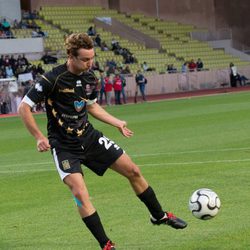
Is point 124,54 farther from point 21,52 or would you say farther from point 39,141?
point 39,141

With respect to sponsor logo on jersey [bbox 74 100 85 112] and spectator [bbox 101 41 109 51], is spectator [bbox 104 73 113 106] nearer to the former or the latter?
spectator [bbox 101 41 109 51]

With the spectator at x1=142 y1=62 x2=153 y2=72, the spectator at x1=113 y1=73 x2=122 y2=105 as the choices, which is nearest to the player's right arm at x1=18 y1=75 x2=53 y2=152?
the spectator at x1=113 y1=73 x2=122 y2=105


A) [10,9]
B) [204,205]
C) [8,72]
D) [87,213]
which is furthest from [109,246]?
[10,9]

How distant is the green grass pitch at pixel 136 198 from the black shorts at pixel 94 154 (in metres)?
0.89

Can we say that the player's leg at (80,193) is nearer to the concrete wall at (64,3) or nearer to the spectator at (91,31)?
the spectator at (91,31)

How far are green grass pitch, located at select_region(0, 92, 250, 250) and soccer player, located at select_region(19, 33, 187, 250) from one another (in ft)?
1.81

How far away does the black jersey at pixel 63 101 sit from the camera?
8.58m

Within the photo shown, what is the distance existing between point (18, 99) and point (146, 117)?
12.3 m

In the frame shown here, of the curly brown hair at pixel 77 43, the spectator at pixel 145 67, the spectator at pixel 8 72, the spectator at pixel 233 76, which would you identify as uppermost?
the curly brown hair at pixel 77 43

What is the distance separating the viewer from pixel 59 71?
8.68 m

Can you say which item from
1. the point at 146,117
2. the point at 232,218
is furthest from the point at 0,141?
the point at 232,218

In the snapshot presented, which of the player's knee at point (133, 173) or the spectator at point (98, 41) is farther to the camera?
the spectator at point (98, 41)

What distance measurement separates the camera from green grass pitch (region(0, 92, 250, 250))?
9.10m

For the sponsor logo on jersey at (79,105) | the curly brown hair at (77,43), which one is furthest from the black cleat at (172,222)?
the curly brown hair at (77,43)
